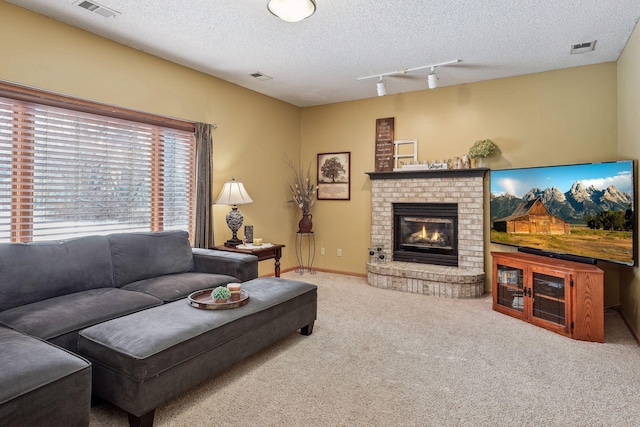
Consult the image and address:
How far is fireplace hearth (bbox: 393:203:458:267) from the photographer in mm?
4883

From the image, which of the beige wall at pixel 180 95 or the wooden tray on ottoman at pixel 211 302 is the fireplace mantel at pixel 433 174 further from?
the wooden tray on ottoman at pixel 211 302

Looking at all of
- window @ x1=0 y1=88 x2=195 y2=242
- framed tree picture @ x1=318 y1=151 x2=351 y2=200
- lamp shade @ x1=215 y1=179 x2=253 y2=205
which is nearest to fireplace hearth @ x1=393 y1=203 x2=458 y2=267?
framed tree picture @ x1=318 y1=151 x2=351 y2=200

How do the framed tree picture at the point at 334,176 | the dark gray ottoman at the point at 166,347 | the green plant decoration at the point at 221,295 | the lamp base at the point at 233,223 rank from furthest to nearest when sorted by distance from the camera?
the framed tree picture at the point at 334,176 → the lamp base at the point at 233,223 → the green plant decoration at the point at 221,295 → the dark gray ottoman at the point at 166,347

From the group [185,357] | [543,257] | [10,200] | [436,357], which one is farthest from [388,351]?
[10,200]

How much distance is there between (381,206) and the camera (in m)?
5.28

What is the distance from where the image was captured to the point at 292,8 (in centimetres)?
270

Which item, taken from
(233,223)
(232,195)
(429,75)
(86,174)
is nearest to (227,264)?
(233,223)

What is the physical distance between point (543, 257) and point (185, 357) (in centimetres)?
354

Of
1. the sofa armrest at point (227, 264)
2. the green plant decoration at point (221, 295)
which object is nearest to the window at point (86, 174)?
the sofa armrest at point (227, 264)

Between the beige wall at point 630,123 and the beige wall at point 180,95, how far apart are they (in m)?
4.18

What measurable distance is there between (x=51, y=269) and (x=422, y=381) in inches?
104

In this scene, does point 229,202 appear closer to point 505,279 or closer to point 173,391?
point 173,391

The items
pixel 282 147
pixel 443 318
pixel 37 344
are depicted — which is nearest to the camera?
pixel 37 344

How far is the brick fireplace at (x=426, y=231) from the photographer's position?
4480 mm
